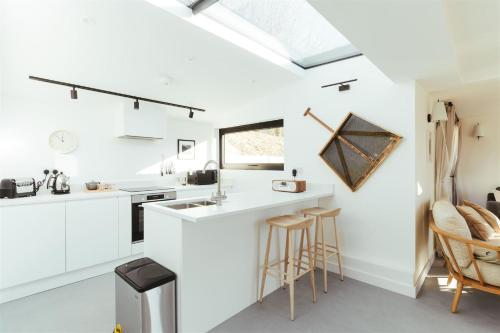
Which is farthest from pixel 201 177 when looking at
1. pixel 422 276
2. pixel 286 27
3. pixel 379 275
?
pixel 422 276

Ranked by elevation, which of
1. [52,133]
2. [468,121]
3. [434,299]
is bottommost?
[434,299]

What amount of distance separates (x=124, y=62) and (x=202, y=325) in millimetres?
2622

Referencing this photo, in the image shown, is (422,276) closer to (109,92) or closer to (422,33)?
(422,33)

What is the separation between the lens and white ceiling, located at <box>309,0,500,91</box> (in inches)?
55.4

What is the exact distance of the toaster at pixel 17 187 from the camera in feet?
8.33

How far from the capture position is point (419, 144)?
267 cm

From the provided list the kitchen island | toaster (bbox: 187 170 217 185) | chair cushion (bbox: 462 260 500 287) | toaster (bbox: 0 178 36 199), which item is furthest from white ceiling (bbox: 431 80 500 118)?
toaster (bbox: 0 178 36 199)

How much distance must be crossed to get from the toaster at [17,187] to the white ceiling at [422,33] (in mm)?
3189

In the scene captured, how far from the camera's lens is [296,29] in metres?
2.55

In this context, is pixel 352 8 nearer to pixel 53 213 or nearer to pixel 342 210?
pixel 342 210

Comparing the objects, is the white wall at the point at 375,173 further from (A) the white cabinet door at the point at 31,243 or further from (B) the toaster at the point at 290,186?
(A) the white cabinet door at the point at 31,243

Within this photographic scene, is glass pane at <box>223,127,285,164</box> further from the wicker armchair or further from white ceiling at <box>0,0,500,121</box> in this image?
the wicker armchair

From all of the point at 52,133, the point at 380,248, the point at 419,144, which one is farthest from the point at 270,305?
the point at 52,133

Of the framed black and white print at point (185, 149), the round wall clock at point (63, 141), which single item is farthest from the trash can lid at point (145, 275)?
the framed black and white print at point (185, 149)
